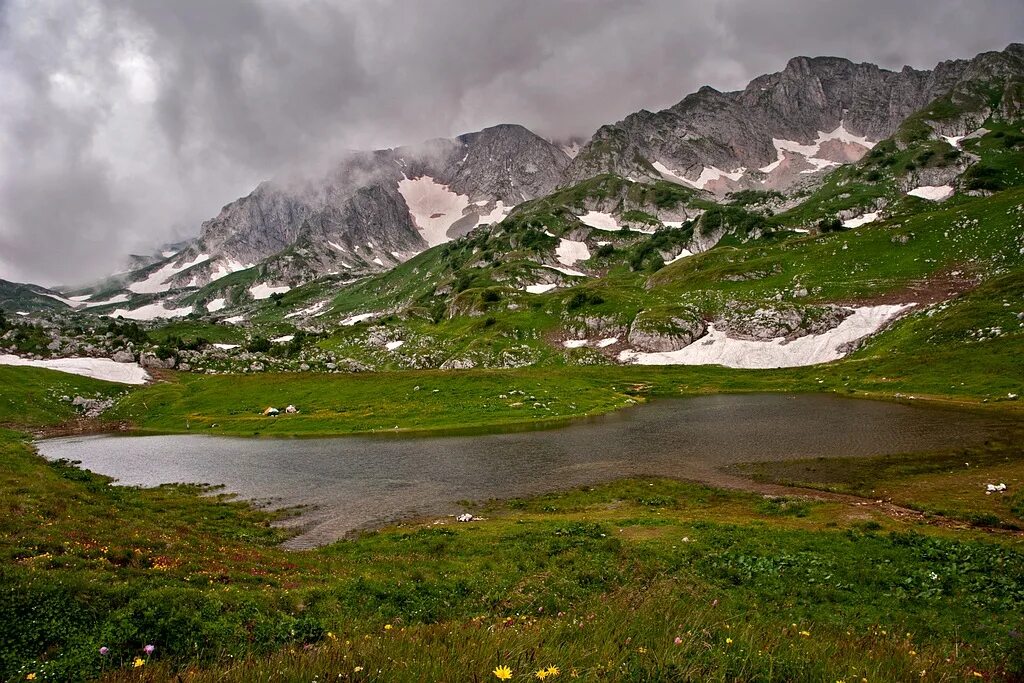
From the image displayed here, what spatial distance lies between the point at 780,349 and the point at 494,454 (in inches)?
3939

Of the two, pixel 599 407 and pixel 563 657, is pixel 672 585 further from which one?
pixel 599 407

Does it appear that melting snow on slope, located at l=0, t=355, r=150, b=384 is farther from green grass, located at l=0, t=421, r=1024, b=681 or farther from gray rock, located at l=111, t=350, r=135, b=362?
green grass, located at l=0, t=421, r=1024, b=681

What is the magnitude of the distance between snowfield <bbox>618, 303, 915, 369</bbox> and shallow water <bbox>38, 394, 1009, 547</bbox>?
50.3 m

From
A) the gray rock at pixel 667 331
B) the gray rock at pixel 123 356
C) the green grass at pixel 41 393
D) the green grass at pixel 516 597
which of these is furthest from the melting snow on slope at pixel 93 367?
the gray rock at pixel 667 331

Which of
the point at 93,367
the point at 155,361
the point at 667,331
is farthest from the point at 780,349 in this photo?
the point at 155,361

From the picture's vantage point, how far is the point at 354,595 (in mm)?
14344

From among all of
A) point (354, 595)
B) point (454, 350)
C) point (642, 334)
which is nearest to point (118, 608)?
point (354, 595)

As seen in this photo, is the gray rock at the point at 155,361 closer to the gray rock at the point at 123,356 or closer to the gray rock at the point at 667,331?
the gray rock at the point at 123,356

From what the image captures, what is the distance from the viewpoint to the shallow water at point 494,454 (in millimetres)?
35656

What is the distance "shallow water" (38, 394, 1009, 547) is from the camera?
117 feet

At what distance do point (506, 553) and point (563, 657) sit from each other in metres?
14.8

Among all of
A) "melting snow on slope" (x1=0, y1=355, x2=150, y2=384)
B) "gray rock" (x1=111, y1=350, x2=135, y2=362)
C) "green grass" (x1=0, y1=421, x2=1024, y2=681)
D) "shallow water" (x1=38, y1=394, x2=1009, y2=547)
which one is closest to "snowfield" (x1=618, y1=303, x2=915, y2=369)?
"shallow water" (x1=38, y1=394, x2=1009, y2=547)

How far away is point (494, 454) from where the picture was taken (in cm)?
4809

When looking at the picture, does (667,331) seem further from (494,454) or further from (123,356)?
(123,356)
